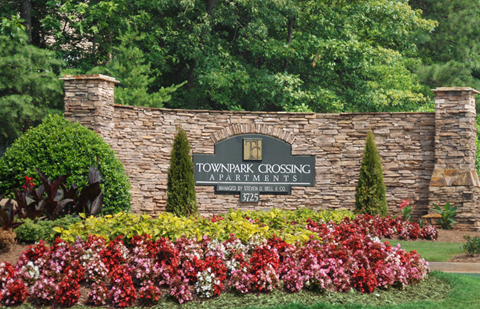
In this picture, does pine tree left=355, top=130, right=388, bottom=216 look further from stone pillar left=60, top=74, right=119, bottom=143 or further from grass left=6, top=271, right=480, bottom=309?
stone pillar left=60, top=74, right=119, bottom=143

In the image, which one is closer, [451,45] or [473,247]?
[473,247]

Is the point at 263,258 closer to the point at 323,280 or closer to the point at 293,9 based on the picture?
the point at 323,280

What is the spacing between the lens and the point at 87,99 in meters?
10.4

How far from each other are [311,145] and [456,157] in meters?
3.29

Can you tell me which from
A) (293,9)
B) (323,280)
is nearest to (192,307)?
(323,280)

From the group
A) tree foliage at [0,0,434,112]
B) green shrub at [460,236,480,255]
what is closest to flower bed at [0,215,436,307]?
green shrub at [460,236,480,255]

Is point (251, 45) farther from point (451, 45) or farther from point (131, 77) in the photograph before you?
point (451, 45)

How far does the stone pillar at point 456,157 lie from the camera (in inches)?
421

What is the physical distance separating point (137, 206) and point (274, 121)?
383cm

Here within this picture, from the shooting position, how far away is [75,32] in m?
16.5

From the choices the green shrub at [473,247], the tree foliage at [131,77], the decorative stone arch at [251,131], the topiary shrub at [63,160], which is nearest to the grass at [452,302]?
the green shrub at [473,247]

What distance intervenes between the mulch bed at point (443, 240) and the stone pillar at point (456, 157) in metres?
0.44

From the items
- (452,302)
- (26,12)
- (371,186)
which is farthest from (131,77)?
(452,302)

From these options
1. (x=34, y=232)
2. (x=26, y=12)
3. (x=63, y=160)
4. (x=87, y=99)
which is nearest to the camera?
(x=34, y=232)
